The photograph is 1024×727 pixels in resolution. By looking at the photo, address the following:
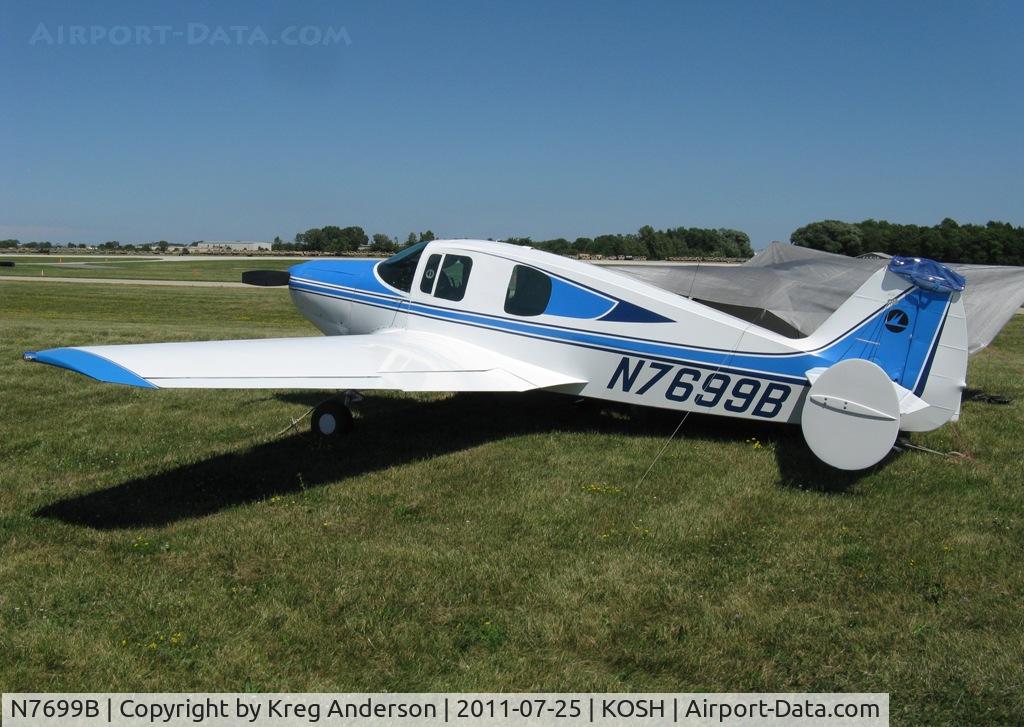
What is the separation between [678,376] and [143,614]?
5092mm

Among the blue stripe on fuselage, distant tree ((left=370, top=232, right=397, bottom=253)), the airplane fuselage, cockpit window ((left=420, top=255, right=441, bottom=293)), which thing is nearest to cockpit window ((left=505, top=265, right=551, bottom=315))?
the airplane fuselage

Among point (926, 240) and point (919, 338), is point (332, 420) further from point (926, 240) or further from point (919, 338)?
point (926, 240)

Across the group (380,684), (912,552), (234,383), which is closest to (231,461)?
(234,383)

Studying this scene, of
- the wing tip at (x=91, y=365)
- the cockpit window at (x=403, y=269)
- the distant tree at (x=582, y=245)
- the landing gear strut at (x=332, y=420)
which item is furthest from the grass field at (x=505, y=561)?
the distant tree at (x=582, y=245)

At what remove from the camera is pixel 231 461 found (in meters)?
7.21

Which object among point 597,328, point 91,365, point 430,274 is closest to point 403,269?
point 430,274

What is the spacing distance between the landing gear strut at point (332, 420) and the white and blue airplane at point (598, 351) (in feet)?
0.05

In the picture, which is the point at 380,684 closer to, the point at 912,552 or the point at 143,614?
the point at 143,614

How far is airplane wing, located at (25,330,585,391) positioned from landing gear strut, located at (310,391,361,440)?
0.70 metres

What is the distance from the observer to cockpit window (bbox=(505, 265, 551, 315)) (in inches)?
323

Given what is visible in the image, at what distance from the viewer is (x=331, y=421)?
814 cm

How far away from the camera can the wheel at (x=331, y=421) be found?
26.7 feet

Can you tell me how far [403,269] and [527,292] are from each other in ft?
5.90
